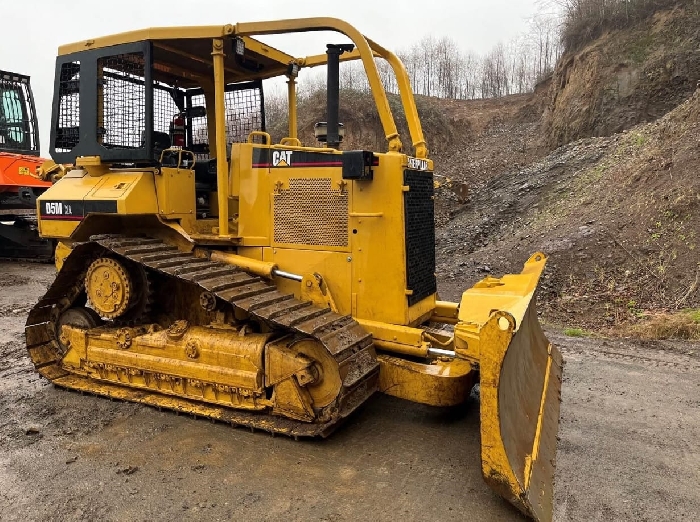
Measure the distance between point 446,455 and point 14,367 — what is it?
4.55 meters

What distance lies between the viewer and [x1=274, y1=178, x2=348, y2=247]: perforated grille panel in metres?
4.46

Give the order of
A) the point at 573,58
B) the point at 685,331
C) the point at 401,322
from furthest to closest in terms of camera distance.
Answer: the point at 573,58 → the point at 685,331 → the point at 401,322

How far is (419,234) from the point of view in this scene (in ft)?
15.0

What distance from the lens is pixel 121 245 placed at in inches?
176

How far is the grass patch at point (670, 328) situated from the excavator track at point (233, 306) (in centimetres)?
436

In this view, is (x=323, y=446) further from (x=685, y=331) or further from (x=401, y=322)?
(x=685, y=331)

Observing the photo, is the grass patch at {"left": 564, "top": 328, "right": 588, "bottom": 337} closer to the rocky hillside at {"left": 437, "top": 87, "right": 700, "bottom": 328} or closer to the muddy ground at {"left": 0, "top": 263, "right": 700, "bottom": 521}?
the rocky hillside at {"left": 437, "top": 87, "right": 700, "bottom": 328}

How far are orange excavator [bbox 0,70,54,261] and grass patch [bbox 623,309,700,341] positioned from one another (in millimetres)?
11564

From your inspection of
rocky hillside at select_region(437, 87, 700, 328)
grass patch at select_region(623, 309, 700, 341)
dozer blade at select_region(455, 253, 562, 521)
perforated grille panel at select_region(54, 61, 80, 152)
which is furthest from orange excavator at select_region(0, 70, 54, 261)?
grass patch at select_region(623, 309, 700, 341)

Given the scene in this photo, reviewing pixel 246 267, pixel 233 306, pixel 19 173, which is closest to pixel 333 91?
pixel 246 267

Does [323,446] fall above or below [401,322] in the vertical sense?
below

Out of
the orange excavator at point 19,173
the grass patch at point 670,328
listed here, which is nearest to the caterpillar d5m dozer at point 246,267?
the grass patch at point 670,328

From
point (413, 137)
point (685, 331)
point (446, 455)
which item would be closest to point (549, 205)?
point (685, 331)

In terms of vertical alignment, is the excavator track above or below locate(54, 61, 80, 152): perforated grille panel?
below
